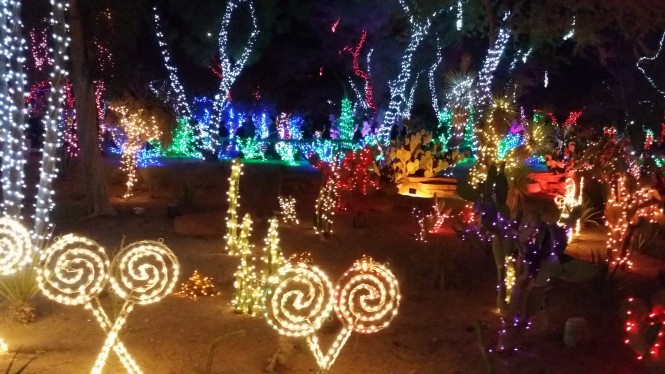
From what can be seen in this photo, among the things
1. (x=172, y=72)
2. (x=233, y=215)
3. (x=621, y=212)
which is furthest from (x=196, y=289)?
(x=172, y=72)

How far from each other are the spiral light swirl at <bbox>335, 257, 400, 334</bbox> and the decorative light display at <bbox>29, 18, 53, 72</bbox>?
9.71 metres

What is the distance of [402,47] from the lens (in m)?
27.0

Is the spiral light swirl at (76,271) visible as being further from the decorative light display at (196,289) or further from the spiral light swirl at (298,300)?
the decorative light display at (196,289)

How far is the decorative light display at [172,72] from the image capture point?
67.4 ft

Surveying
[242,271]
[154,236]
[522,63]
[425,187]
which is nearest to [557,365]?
[242,271]

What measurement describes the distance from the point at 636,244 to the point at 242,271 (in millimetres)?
6293

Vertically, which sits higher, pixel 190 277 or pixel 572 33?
pixel 572 33

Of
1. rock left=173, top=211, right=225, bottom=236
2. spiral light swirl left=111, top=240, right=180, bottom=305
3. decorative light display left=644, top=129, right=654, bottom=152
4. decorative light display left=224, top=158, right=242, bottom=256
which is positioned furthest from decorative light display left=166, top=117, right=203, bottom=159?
spiral light swirl left=111, top=240, right=180, bottom=305

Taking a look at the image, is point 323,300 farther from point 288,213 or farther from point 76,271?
point 288,213

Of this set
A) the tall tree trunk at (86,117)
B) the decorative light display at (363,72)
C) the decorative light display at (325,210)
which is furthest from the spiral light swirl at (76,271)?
the decorative light display at (363,72)

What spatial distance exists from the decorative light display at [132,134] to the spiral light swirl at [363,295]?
10.2 m

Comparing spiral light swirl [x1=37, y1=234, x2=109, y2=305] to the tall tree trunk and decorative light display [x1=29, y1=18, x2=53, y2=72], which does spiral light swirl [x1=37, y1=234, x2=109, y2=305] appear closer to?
the tall tree trunk

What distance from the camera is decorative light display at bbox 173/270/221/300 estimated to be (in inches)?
310

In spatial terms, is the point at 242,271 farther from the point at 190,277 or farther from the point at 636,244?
the point at 636,244
